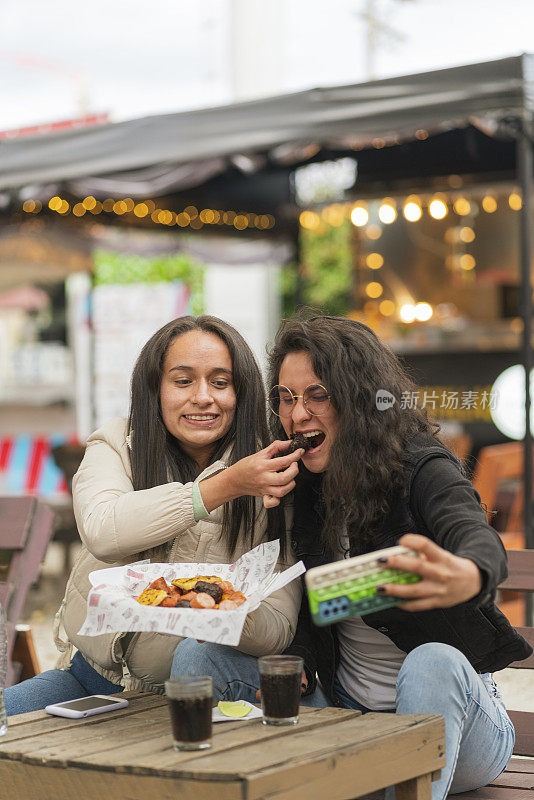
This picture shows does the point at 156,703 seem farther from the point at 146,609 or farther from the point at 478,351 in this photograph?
the point at 478,351

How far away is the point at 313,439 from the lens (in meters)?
2.38

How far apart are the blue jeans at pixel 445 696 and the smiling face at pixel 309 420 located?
1.55 feet

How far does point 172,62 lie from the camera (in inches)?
1040

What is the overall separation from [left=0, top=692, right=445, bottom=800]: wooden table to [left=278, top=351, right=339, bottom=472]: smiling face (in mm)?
574

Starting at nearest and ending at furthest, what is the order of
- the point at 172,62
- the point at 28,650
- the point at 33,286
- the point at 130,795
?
the point at 130,795 → the point at 28,650 → the point at 33,286 → the point at 172,62

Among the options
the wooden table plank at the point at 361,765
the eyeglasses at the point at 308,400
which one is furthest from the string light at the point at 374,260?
the wooden table plank at the point at 361,765

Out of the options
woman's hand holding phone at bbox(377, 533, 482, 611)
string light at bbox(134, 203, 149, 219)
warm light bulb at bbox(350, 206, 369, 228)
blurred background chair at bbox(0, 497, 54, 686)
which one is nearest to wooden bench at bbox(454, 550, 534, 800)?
woman's hand holding phone at bbox(377, 533, 482, 611)

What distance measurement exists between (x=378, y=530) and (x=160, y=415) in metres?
0.68

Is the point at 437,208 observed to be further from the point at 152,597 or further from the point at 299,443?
the point at 152,597

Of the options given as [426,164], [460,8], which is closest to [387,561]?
[426,164]

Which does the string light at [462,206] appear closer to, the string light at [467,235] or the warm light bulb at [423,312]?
the string light at [467,235]

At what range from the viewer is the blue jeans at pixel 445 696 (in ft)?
6.60

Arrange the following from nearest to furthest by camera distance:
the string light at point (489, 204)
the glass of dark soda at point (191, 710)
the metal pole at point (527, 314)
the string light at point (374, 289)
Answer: the glass of dark soda at point (191, 710) → the metal pole at point (527, 314) → the string light at point (489, 204) → the string light at point (374, 289)

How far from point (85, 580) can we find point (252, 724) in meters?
0.70
